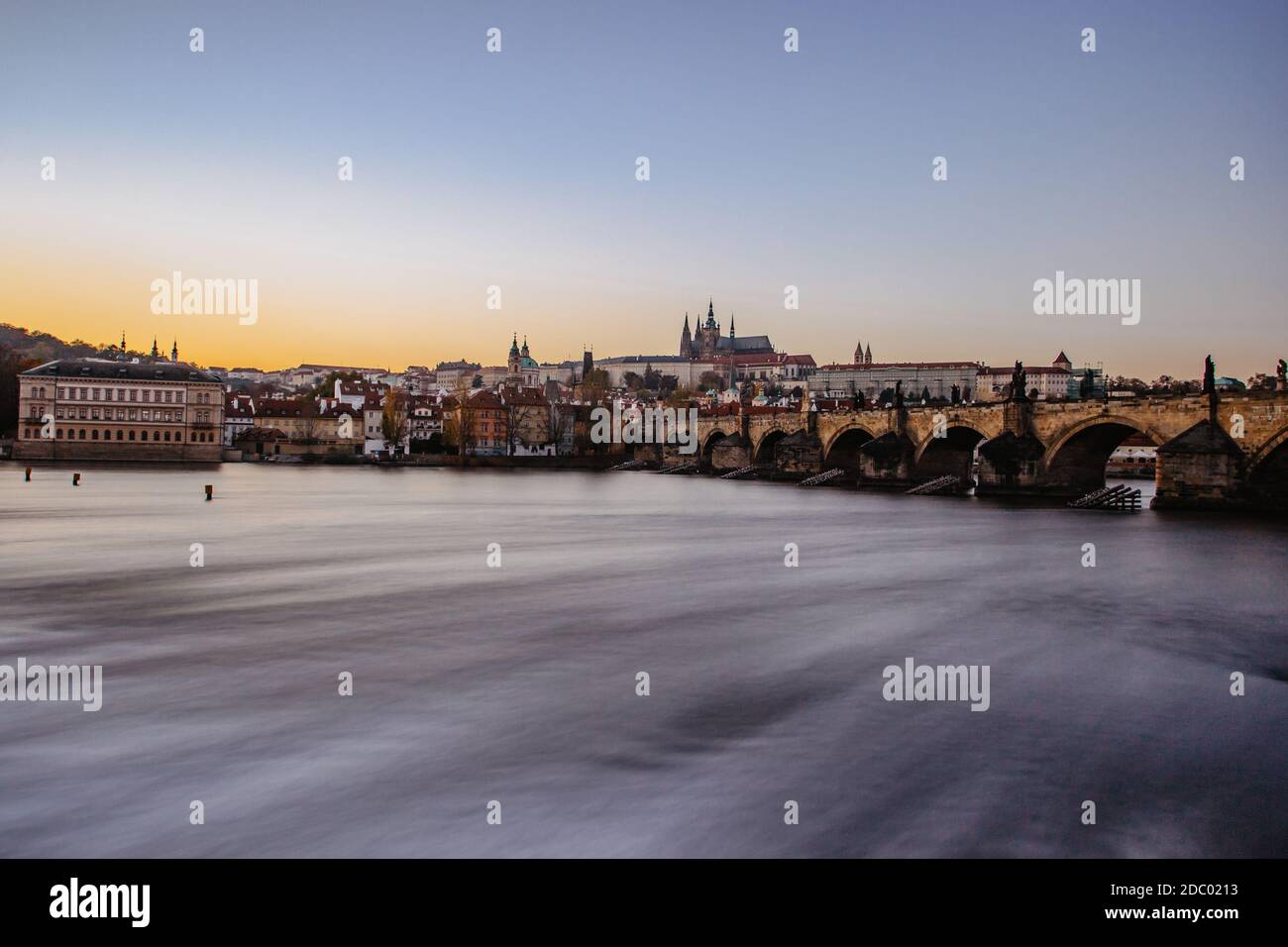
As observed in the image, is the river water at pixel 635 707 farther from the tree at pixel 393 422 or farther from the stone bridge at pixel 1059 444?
the tree at pixel 393 422

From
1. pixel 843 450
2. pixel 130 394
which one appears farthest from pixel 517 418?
pixel 843 450

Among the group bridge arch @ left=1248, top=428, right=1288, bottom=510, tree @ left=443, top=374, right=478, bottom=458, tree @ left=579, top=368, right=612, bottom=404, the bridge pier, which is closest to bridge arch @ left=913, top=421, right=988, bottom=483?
the bridge pier

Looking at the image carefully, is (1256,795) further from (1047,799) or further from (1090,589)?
(1090,589)

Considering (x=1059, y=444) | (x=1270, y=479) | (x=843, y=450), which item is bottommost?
(x=1270, y=479)

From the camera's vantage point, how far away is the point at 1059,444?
42.5 metres

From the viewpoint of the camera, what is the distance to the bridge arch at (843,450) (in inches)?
2579

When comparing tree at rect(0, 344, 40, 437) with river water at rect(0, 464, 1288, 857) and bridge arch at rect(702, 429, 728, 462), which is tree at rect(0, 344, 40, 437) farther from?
river water at rect(0, 464, 1288, 857)

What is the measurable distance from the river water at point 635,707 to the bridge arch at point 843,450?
43307mm

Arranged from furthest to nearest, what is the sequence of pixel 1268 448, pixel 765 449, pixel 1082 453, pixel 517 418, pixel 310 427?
pixel 517 418, pixel 310 427, pixel 765 449, pixel 1082 453, pixel 1268 448

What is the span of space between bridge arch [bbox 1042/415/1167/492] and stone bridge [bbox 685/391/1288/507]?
46 millimetres

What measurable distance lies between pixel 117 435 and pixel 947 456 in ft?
233

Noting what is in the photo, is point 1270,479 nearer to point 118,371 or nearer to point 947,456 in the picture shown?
point 947,456
